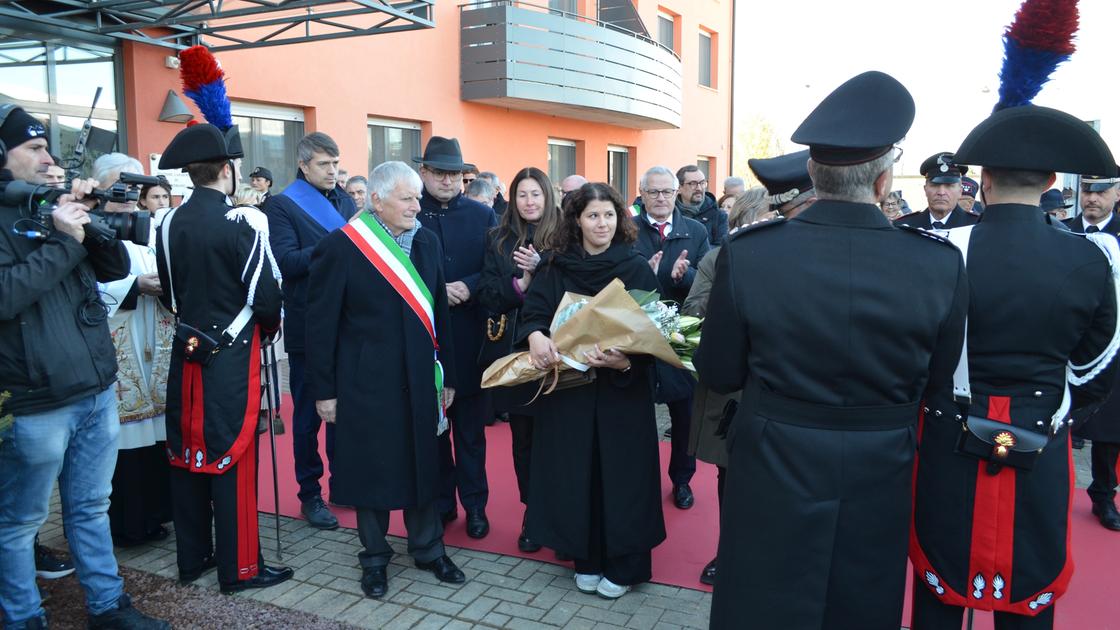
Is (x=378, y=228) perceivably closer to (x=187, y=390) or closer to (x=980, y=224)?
(x=187, y=390)

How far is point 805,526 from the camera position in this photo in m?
2.31

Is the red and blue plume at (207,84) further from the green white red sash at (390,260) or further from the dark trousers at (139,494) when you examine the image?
the dark trousers at (139,494)

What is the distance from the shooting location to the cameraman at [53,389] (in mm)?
3166

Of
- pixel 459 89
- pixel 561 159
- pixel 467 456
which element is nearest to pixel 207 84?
pixel 467 456

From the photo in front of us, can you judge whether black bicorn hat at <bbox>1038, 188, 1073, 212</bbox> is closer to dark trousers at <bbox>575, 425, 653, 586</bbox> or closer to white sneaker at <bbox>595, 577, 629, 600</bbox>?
dark trousers at <bbox>575, 425, 653, 586</bbox>

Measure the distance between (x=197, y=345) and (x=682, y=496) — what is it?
2.98m

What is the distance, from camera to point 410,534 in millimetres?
4164

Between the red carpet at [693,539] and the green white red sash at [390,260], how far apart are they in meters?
1.42

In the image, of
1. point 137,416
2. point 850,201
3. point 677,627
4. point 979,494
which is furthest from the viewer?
point 137,416

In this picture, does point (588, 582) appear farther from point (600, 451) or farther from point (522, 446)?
point (522, 446)

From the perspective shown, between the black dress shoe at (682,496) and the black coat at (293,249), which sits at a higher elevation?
the black coat at (293,249)

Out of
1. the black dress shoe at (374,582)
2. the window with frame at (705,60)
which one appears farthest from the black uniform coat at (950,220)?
the window with frame at (705,60)

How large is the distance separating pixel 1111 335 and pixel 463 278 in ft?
11.1

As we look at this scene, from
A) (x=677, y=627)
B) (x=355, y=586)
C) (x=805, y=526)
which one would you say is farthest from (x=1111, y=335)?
(x=355, y=586)
